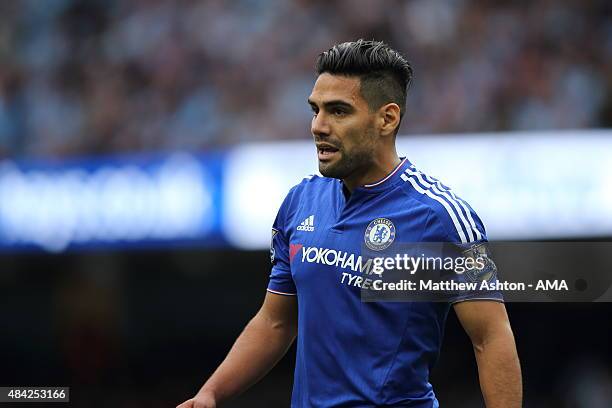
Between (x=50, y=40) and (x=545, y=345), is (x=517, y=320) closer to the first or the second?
(x=545, y=345)

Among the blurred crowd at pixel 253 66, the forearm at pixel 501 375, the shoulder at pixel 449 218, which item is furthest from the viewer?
the blurred crowd at pixel 253 66

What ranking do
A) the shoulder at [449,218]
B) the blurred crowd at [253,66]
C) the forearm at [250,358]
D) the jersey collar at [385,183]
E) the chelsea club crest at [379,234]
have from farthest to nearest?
the blurred crowd at [253,66], the forearm at [250,358], the jersey collar at [385,183], the chelsea club crest at [379,234], the shoulder at [449,218]

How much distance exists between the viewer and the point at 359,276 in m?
3.47

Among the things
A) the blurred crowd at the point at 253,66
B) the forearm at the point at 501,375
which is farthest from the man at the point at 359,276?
the blurred crowd at the point at 253,66

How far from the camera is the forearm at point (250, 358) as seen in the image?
370 centimetres

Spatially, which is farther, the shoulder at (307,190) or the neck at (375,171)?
the shoulder at (307,190)

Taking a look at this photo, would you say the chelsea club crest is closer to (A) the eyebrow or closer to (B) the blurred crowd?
(A) the eyebrow

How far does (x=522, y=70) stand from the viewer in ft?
29.9

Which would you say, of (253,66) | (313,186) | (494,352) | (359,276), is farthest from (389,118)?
(253,66)

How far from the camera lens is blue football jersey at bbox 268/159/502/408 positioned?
3.39 m

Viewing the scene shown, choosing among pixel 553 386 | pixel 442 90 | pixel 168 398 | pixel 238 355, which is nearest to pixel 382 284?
pixel 238 355

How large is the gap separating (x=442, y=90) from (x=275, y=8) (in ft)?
7.24

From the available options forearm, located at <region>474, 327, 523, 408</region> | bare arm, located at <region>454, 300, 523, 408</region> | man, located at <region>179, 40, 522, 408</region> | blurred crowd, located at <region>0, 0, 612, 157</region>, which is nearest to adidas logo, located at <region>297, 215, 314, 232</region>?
man, located at <region>179, 40, 522, 408</region>

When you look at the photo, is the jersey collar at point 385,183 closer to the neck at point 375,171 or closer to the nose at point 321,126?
the neck at point 375,171
